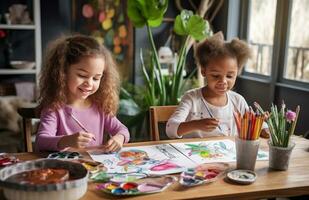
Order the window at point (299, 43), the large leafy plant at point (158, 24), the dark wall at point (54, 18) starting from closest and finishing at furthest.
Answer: the large leafy plant at point (158, 24) < the window at point (299, 43) < the dark wall at point (54, 18)

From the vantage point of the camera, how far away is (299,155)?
4.36ft

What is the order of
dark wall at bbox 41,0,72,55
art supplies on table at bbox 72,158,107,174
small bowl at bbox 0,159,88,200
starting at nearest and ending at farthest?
small bowl at bbox 0,159,88,200
art supplies on table at bbox 72,158,107,174
dark wall at bbox 41,0,72,55

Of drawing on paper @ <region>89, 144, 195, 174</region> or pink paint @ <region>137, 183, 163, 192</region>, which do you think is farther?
drawing on paper @ <region>89, 144, 195, 174</region>

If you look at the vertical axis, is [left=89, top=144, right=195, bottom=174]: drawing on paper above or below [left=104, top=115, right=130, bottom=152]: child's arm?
below

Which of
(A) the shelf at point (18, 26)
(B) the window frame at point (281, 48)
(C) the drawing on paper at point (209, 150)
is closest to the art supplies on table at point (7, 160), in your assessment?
(C) the drawing on paper at point (209, 150)

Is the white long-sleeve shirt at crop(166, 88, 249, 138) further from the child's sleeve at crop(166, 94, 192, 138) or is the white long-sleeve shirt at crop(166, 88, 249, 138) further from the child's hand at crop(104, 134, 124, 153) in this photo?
the child's hand at crop(104, 134, 124, 153)

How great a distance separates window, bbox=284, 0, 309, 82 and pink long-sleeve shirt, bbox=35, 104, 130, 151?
231 cm

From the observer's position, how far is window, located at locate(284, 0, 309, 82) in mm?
3281

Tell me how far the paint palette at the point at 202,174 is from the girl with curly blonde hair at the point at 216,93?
0.39 metres

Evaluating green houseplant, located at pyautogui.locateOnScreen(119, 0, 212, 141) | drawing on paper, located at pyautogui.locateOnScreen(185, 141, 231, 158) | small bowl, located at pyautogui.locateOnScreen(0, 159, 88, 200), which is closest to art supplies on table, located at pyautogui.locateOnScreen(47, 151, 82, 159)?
small bowl, located at pyautogui.locateOnScreen(0, 159, 88, 200)

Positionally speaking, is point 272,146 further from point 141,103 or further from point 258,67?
point 258,67

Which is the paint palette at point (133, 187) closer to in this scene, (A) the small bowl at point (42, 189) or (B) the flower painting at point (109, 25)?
(A) the small bowl at point (42, 189)

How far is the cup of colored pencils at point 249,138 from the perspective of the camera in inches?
44.2

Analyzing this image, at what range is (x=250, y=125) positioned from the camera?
112cm
